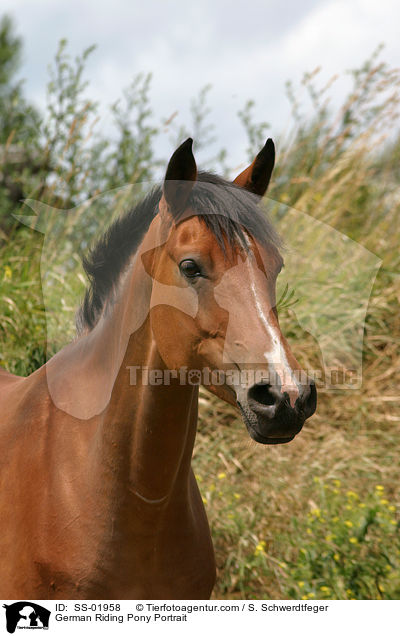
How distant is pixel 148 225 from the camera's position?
1.92 meters

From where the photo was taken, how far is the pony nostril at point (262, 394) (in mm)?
1420

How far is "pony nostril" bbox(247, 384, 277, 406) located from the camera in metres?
1.42

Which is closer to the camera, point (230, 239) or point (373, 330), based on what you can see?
point (230, 239)

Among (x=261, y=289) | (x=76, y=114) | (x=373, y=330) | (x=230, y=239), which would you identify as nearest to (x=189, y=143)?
(x=230, y=239)

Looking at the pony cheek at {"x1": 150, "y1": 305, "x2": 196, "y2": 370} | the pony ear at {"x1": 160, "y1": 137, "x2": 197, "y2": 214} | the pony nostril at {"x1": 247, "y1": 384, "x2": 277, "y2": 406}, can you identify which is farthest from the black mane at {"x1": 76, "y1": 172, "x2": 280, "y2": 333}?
the pony nostril at {"x1": 247, "y1": 384, "x2": 277, "y2": 406}

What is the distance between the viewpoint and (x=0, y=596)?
1807 mm

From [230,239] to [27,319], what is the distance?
2.79 m

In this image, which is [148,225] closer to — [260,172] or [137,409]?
[260,172]

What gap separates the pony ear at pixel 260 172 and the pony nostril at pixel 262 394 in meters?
0.72

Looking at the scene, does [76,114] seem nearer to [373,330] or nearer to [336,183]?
[336,183]

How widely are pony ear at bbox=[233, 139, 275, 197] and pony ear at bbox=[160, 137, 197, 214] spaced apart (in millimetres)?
248

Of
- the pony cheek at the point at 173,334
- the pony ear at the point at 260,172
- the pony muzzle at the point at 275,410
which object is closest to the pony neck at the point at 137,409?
the pony cheek at the point at 173,334
